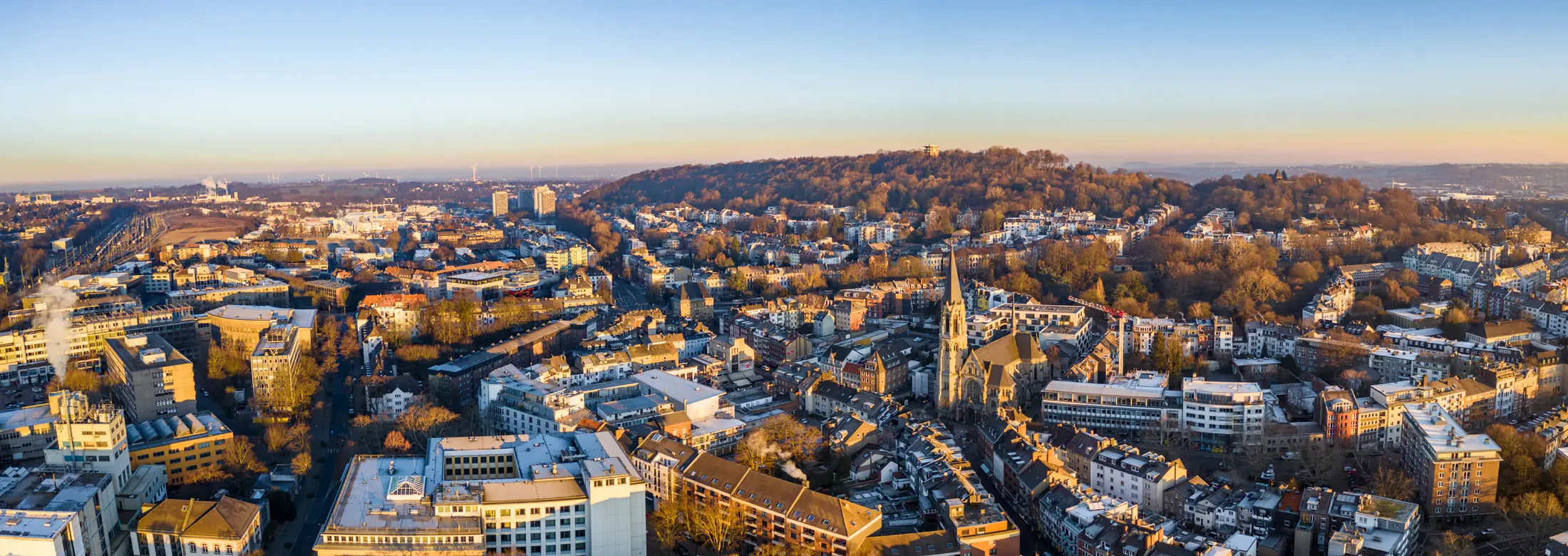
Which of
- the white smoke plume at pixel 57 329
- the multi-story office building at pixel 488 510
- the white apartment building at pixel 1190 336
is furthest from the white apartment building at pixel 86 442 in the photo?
the white apartment building at pixel 1190 336

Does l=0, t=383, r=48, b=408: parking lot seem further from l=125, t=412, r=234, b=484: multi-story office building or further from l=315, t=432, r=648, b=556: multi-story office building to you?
l=315, t=432, r=648, b=556: multi-story office building

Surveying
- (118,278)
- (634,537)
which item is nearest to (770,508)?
(634,537)

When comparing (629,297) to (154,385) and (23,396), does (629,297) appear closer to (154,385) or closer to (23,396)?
(154,385)

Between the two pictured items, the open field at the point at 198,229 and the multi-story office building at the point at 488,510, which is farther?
the open field at the point at 198,229

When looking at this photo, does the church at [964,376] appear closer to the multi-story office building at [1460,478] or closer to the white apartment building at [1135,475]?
the white apartment building at [1135,475]

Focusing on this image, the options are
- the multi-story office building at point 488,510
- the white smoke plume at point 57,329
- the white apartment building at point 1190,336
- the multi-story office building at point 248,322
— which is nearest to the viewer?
the multi-story office building at point 488,510
